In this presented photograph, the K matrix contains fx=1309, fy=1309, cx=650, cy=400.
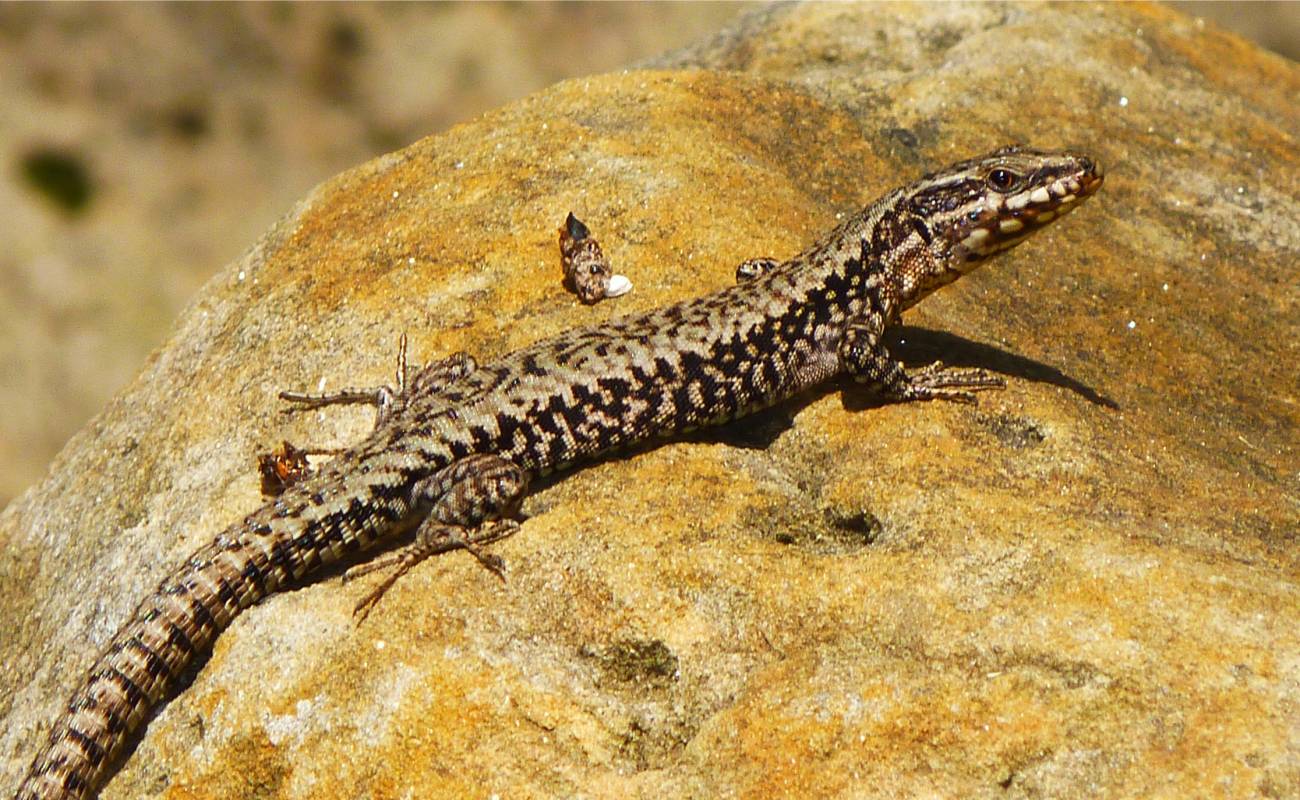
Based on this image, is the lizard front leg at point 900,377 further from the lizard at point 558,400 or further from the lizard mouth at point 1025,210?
the lizard mouth at point 1025,210

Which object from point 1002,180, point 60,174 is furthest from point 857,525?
point 60,174

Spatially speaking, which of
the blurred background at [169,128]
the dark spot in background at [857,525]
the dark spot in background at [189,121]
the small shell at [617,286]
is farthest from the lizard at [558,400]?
the dark spot in background at [189,121]

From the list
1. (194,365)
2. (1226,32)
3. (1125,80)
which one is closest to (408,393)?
(194,365)

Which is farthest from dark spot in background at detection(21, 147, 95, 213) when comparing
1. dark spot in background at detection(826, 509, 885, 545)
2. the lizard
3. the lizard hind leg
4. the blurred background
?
dark spot in background at detection(826, 509, 885, 545)

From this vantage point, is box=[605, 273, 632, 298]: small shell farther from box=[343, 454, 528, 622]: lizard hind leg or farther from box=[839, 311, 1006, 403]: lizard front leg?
box=[343, 454, 528, 622]: lizard hind leg

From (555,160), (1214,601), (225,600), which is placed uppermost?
(555,160)

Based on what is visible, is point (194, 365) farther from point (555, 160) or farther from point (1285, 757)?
point (1285, 757)
